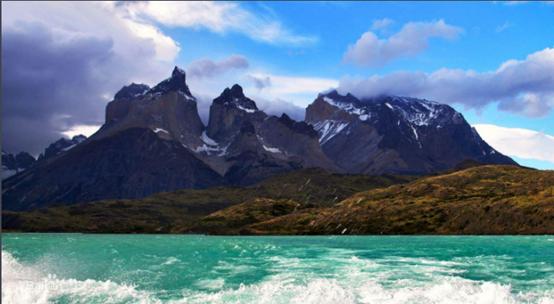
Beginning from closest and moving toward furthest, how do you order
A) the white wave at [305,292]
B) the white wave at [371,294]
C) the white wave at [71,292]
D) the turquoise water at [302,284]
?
the white wave at [371,294] < the white wave at [305,292] < the turquoise water at [302,284] < the white wave at [71,292]

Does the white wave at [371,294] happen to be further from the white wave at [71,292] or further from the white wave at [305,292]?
the white wave at [71,292]

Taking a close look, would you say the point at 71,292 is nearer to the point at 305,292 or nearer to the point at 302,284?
the point at 302,284

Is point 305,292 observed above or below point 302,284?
below

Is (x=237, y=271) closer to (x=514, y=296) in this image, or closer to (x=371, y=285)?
(x=371, y=285)

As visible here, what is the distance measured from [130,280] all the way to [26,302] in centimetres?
1039

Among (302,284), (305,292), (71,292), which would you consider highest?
(302,284)

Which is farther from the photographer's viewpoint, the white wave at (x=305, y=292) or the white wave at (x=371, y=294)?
the white wave at (x=305, y=292)

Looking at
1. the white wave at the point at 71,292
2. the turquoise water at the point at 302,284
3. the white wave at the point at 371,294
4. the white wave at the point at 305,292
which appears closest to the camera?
the white wave at the point at 371,294

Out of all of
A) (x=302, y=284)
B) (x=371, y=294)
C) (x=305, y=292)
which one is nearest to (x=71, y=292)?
(x=302, y=284)

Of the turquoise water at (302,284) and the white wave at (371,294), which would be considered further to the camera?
the turquoise water at (302,284)

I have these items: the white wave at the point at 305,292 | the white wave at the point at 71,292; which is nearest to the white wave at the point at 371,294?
the white wave at the point at 305,292

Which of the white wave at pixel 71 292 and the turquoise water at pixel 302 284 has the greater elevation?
the turquoise water at pixel 302 284

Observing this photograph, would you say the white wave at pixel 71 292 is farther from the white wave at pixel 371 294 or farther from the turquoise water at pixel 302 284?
the white wave at pixel 371 294

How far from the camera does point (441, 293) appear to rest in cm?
3950
